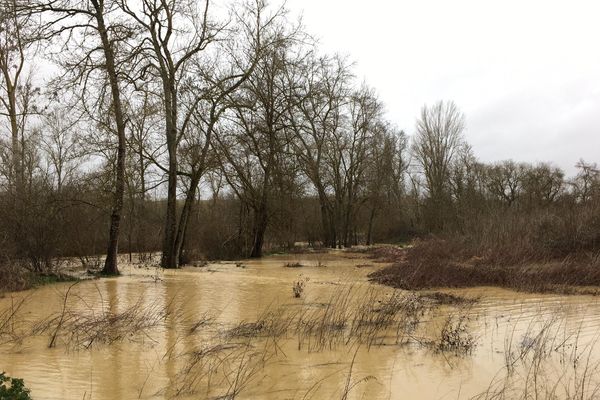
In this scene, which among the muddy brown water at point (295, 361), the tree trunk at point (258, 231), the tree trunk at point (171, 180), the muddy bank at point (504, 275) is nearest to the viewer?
the muddy brown water at point (295, 361)

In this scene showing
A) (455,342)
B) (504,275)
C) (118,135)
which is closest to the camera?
(455,342)

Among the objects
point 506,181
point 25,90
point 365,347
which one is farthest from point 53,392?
point 506,181

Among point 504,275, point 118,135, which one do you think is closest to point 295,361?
point 504,275

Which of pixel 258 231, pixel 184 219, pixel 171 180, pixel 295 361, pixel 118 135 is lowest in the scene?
pixel 295 361

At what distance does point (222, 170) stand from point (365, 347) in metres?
21.3

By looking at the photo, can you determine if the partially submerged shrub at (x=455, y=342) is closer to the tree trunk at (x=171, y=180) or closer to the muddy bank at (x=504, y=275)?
the muddy bank at (x=504, y=275)

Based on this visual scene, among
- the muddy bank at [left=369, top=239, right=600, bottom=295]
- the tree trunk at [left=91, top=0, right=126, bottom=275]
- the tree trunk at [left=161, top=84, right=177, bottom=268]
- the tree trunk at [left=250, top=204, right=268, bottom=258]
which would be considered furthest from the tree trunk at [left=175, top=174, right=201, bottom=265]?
the muddy bank at [left=369, top=239, right=600, bottom=295]

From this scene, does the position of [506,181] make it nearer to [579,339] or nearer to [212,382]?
[579,339]

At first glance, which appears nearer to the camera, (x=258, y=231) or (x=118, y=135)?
(x=118, y=135)

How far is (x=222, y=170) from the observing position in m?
28.0

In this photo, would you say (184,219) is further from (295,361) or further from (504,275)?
(295,361)

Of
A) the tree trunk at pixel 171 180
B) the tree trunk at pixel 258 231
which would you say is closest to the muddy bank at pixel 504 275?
the tree trunk at pixel 171 180

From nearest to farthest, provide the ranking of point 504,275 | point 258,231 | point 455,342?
1. point 455,342
2. point 504,275
3. point 258,231

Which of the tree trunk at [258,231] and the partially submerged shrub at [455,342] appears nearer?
the partially submerged shrub at [455,342]
